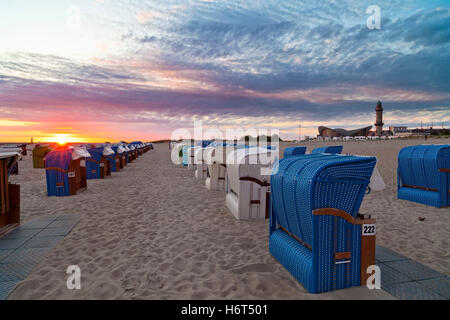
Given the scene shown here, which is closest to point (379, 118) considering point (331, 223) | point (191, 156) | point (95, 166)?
point (191, 156)

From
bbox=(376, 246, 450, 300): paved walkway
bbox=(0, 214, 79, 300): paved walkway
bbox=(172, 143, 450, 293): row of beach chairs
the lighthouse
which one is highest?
the lighthouse

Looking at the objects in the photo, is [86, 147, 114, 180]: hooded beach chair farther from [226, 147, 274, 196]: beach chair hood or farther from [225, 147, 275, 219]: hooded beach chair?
[226, 147, 274, 196]: beach chair hood

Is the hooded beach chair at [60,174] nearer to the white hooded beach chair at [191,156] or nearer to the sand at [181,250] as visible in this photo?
the sand at [181,250]

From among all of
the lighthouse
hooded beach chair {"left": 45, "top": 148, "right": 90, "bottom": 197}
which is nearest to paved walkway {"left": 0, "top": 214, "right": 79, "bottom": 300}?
hooded beach chair {"left": 45, "top": 148, "right": 90, "bottom": 197}

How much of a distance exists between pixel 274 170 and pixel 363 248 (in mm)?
1758

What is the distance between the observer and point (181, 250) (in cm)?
521

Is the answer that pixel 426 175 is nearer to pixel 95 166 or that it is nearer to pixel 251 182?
pixel 251 182

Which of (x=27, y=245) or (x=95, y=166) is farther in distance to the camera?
(x=95, y=166)

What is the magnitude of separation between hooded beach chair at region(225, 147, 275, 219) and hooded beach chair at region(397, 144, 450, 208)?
16.8ft

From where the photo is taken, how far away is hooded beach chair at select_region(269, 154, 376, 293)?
3.53 meters

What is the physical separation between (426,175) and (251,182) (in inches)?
229
